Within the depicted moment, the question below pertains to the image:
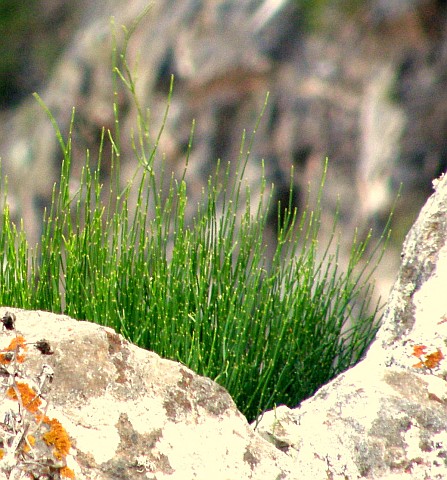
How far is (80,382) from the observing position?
4.92 feet

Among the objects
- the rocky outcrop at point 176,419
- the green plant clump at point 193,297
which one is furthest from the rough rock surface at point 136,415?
the green plant clump at point 193,297

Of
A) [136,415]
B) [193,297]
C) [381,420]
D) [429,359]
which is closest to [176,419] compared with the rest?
[136,415]

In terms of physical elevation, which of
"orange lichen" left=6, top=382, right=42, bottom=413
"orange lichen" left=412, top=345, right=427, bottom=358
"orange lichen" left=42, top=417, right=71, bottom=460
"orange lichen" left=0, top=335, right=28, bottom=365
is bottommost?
"orange lichen" left=42, top=417, right=71, bottom=460

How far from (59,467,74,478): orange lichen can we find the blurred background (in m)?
3.37

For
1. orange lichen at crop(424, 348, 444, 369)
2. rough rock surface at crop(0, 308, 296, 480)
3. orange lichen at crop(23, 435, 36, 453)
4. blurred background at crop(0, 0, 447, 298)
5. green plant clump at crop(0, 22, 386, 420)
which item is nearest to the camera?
orange lichen at crop(23, 435, 36, 453)

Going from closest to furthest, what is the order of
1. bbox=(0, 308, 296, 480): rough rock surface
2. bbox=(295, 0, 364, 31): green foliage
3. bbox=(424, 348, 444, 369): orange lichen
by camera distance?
bbox=(0, 308, 296, 480): rough rock surface → bbox=(424, 348, 444, 369): orange lichen → bbox=(295, 0, 364, 31): green foliage

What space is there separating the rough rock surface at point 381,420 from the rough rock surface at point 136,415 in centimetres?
10

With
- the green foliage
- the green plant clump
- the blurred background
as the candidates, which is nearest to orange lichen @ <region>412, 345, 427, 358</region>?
the green plant clump

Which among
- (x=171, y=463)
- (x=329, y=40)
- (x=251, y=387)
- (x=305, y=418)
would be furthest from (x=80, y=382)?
(x=329, y=40)

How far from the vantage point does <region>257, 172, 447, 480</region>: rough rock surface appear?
144 centimetres

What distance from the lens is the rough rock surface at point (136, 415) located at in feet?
4.67

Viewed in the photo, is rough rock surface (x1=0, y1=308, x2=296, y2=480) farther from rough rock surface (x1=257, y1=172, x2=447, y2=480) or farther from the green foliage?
the green foliage

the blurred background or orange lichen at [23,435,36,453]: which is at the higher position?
orange lichen at [23,435,36,453]

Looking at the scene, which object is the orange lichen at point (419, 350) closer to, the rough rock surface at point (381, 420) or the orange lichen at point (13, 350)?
the rough rock surface at point (381, 420)
